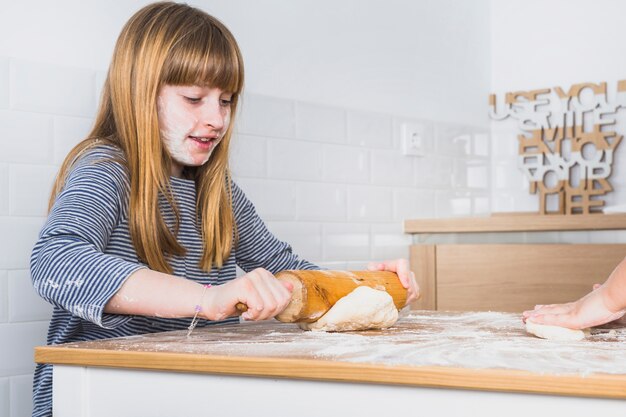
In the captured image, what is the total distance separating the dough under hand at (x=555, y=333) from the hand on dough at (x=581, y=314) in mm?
23

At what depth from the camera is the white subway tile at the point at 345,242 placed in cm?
243

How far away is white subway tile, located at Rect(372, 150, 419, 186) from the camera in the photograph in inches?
103

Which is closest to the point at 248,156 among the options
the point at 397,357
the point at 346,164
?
the point at 346,164

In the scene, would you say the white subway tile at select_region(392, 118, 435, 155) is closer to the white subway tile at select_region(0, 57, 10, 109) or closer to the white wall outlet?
the white wall outlet

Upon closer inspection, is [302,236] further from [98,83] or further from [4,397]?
[4,397]

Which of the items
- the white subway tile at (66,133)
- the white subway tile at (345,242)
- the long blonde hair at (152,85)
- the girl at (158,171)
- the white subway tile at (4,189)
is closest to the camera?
the girl at (158,171)

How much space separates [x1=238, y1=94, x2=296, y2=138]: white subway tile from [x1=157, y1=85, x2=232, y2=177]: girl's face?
0.59 m

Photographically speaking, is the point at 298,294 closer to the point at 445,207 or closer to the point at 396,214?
the point at 396,214

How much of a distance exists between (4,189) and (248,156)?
0.68 metres

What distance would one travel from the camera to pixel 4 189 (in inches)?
66.4

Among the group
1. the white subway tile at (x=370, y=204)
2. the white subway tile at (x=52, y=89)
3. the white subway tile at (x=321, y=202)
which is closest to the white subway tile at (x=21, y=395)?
the white subway tile at (x=52, y=89)

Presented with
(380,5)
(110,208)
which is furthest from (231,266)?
(380,5)

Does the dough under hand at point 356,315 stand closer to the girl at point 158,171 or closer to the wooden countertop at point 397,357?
the wooden countertop at point 397,357

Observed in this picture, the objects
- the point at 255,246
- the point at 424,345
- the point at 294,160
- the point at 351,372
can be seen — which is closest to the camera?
the point at 351,372
